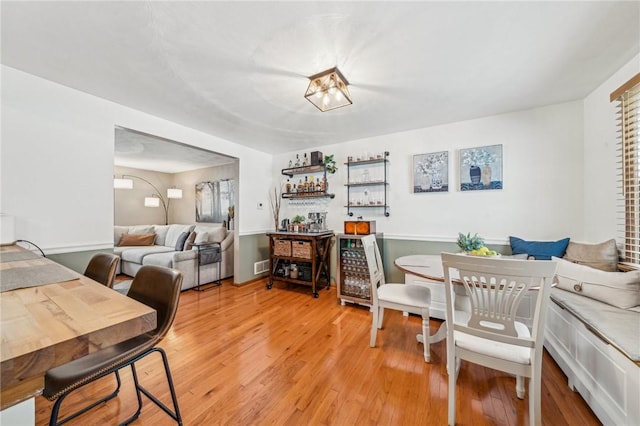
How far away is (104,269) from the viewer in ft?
5.01

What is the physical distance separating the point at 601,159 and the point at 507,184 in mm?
704

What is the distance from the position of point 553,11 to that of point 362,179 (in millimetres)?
2371

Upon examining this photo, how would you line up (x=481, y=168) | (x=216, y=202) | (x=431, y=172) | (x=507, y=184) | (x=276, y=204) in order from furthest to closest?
(x=216, y=202)
(x=276, y=204)
(x=431, y=172)
(x=481, y=168)
(x=507, y=184)

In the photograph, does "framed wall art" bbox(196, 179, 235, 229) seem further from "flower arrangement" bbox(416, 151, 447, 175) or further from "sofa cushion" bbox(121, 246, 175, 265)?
"flower arrangement" bbox(416, 151, 447, 175)

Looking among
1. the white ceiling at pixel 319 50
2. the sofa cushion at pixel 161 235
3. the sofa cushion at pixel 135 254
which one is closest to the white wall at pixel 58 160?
the white ceiling at pixel 319 50

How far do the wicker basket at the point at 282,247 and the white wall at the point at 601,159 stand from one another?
11.2 ft

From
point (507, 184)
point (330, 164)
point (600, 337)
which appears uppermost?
point (330, 164)

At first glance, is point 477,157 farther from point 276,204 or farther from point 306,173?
point 276,204

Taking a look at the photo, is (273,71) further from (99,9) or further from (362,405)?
(362,405)

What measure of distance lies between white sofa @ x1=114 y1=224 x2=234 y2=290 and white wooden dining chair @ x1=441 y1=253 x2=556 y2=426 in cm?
373

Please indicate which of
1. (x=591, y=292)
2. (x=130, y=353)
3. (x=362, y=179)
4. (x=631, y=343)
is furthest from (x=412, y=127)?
(x=130, y=353)

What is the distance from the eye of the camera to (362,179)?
3490 millimetres

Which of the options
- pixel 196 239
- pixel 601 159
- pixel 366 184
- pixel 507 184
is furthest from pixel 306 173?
pixel 601 159

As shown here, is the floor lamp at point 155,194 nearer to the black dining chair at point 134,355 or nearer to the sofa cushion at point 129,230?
the sofa cushion at point 129,230
